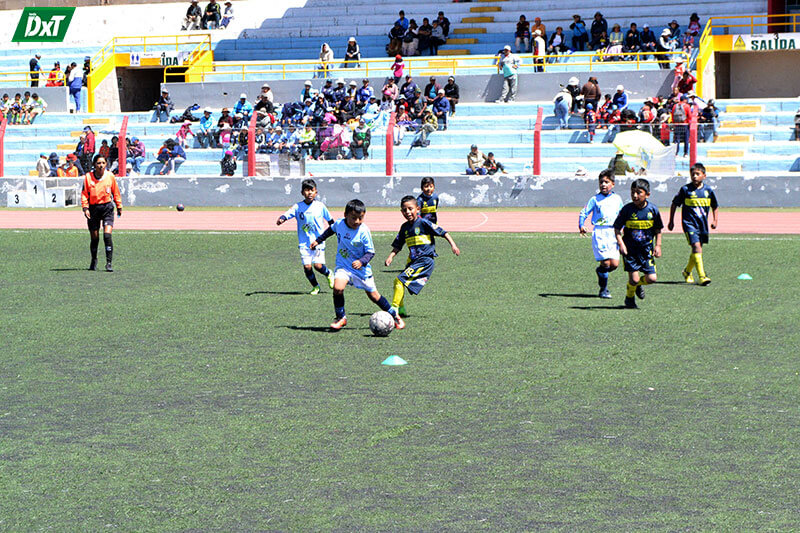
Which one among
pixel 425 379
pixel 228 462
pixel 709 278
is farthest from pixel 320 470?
pixel 709 278

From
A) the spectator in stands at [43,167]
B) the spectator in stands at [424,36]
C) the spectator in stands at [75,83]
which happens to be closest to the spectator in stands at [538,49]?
the spectator in stands at [424,36]

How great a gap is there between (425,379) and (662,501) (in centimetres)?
343

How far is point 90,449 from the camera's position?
720 cm

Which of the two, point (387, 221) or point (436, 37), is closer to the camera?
point (387, 221)

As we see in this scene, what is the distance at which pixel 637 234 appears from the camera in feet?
43.6

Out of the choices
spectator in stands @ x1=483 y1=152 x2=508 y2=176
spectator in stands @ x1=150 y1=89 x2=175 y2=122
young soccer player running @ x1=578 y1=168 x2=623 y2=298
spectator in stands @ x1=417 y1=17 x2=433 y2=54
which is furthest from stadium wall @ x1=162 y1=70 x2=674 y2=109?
young soccer player running @ x1=578 y1=168 x2=623 y2=298

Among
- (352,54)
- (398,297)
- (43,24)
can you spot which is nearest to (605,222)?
(398,297)

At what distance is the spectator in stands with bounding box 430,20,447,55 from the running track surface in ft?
39.8

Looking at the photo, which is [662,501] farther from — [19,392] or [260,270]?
[260,270]

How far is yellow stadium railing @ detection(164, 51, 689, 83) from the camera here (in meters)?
36.1

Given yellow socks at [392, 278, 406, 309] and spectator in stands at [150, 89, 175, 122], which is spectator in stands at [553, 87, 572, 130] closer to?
spectator in stands at [150, 89, 175, 122]

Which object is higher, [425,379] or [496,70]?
[496,70]

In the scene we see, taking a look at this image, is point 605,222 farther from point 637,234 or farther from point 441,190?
point 441,190

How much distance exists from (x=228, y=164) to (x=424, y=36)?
1052 cm
